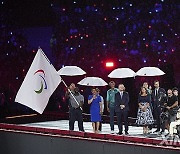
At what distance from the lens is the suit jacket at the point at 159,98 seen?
12.2 m

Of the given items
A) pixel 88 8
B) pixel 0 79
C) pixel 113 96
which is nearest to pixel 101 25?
pixel 88 8

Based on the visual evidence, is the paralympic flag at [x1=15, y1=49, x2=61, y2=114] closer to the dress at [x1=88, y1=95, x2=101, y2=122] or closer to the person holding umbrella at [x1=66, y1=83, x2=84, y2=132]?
the person holding umbrella at [x1=66, y1=83, x2=84, y2=132]

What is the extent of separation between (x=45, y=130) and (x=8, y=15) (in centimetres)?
1130

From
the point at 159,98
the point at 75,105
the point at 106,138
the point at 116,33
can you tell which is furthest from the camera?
the point at 116,33

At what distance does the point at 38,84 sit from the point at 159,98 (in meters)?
4.15

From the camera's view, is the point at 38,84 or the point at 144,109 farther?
the point at 144,109

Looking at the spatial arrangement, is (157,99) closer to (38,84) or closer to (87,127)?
(87,127)

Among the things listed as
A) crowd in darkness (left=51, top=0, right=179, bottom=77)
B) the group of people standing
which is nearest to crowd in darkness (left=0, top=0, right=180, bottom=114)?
crowd in darkness (left=51, top=0, right=179, bottom=77)

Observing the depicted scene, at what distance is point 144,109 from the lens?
39.8ft

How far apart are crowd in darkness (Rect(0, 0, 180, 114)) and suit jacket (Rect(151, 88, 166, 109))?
3481 mm

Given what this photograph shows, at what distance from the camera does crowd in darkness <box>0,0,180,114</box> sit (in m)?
16.2

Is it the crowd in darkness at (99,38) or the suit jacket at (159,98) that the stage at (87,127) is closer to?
the suit jacket at (159,98)

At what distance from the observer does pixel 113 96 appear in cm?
1277

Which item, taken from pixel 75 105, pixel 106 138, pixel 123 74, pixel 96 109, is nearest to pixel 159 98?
pixel 96 109
